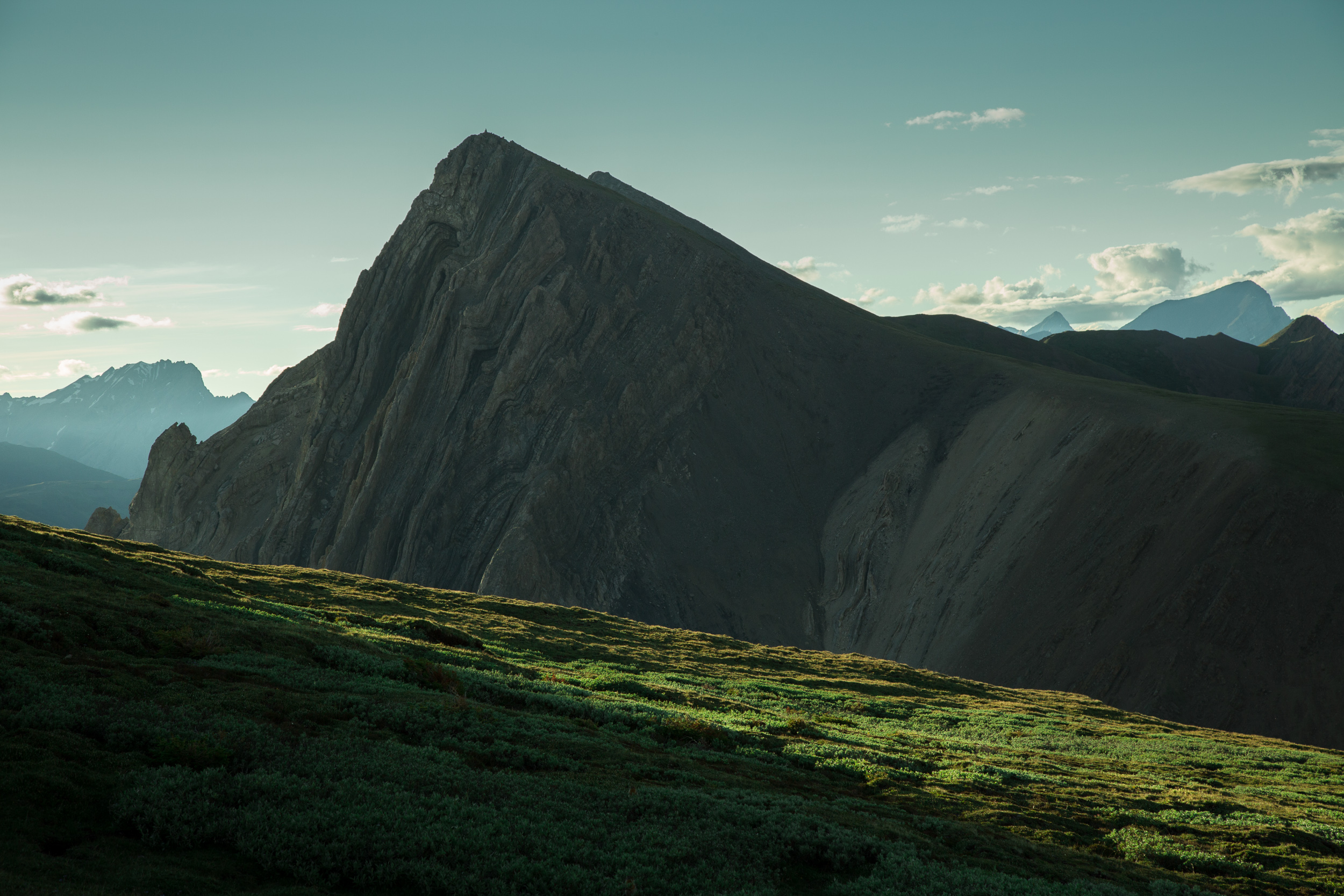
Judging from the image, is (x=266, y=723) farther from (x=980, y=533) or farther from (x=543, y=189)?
(x=543, y=189)

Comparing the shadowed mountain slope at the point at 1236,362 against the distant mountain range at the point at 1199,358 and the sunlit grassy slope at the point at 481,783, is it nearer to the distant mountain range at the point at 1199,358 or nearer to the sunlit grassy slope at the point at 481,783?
the distant mountain range at the point at 1199,358

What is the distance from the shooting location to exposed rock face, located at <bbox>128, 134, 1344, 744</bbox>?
174 ft

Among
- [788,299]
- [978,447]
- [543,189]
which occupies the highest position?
[543,189]

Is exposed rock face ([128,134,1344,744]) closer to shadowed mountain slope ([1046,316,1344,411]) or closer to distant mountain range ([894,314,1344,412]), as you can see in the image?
distant mountain range ([894,314,1344,412])

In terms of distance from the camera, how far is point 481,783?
561 inches

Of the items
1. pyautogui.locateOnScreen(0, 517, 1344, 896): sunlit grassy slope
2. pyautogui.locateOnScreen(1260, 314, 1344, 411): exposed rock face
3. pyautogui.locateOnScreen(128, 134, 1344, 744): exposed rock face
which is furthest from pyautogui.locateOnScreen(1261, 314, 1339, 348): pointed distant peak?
pyautogui.locateOnScreen(0, 517, 1344, 896): sunlit grassy slope

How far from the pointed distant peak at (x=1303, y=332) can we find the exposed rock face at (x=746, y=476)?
98334 mm

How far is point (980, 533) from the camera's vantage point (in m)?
71.6

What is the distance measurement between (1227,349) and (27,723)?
19792 cm

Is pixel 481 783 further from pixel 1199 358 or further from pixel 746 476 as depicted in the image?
pixel 1199 358

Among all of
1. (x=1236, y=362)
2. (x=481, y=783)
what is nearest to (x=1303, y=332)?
(x=1236, y=362)

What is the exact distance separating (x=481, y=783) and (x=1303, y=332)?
197536 mm

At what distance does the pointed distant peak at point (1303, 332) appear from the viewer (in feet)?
496

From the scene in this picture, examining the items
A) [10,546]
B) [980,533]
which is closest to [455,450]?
[980,533]
